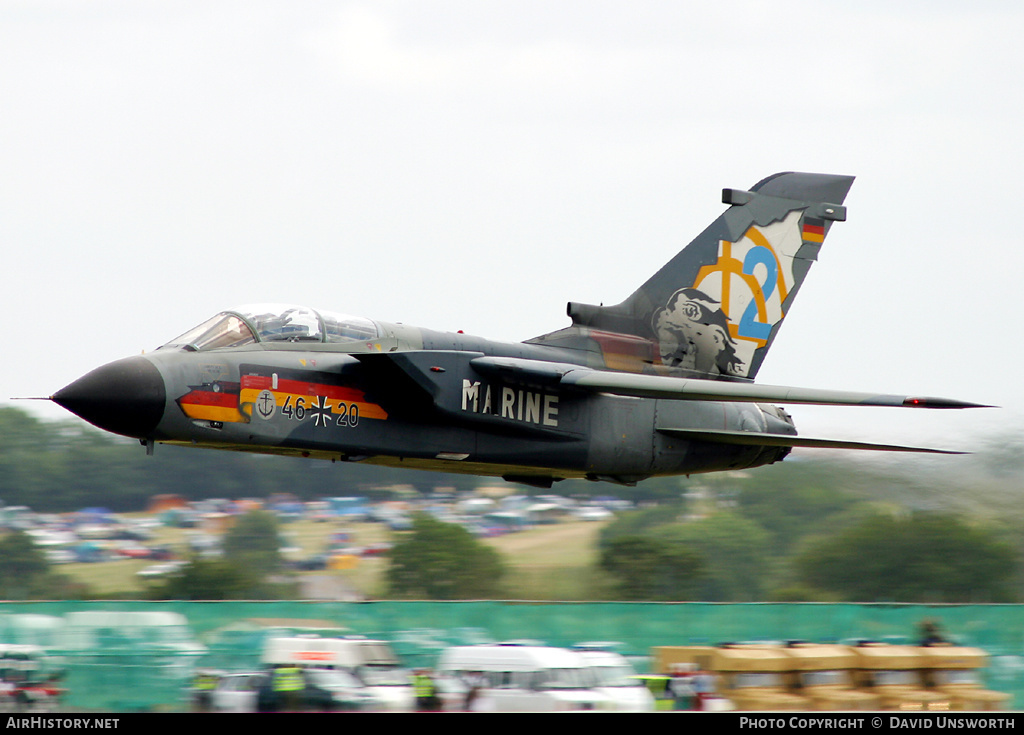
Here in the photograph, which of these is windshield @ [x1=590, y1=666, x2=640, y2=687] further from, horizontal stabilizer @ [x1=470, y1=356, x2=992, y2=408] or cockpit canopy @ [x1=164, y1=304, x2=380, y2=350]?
cockpit canopy @ [x1=164, y1=304, x2=380, y2=350]

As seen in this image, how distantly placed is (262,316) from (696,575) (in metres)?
19.0

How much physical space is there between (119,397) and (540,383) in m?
4.62

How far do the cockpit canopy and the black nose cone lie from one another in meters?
0.71

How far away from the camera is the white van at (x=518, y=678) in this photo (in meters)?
12.5

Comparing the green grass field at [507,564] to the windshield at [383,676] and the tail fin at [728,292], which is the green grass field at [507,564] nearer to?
the tail fin at [728,292]

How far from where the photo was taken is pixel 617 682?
12.7 metres

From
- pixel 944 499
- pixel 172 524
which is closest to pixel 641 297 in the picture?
pixel 944 499

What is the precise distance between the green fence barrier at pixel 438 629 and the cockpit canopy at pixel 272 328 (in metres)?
2.76

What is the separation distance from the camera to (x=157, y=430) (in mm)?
12047

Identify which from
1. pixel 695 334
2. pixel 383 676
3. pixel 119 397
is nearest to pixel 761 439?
pixel 695 334

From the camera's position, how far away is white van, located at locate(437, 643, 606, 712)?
12.5m

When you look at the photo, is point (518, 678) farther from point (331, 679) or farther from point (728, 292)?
point (728, 292)

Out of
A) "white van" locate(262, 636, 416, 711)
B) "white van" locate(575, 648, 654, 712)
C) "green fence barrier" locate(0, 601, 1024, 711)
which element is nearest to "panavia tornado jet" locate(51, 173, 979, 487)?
"green fence barrier" locate(0, 601, 1024, 711)

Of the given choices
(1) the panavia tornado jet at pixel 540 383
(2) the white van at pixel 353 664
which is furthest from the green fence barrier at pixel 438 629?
(1) the panavia tornado jet at pixel 540 383
